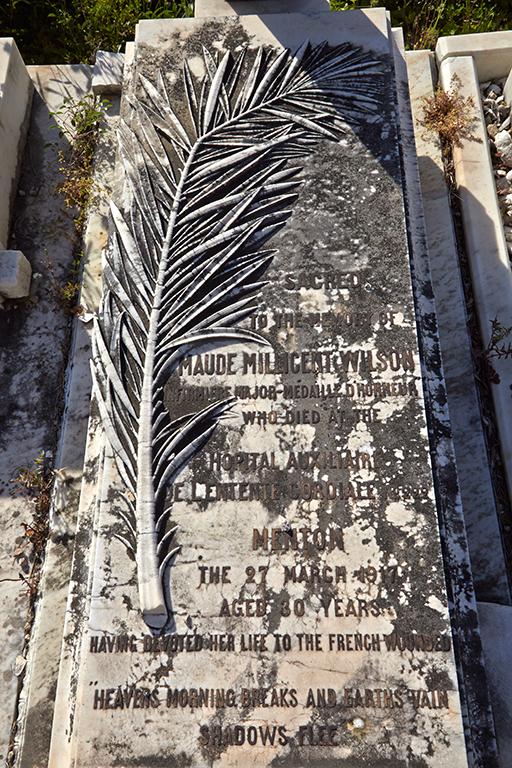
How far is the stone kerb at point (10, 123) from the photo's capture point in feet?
12.2

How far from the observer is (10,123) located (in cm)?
382

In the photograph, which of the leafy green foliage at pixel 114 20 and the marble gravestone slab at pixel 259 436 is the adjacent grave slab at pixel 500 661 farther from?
the leafy green foliage at pixel 114 20

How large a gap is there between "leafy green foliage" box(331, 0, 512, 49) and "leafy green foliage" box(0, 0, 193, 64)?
5.50ft

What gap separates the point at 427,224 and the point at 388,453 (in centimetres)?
206

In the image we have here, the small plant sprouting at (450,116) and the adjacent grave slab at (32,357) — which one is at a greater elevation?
the small plant sprouting at (450,116)

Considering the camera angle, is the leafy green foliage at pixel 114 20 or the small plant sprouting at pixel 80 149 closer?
the small plant sprouting at pixel 80 149

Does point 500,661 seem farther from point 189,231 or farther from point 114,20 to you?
point 114,20

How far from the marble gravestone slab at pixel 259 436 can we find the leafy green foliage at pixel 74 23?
141 cm

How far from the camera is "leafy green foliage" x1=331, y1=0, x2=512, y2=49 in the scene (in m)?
4.59

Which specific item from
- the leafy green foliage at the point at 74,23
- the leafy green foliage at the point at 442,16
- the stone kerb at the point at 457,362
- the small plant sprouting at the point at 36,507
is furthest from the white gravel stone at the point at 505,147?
the small plant sprouting at the point at 36,507

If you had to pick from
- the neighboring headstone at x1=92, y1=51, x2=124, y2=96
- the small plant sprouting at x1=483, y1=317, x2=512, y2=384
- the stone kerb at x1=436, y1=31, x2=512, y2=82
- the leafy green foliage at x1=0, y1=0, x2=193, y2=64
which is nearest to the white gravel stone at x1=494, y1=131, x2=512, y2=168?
the stone kerb at x1=436, y1=31, x2=512, y2=82

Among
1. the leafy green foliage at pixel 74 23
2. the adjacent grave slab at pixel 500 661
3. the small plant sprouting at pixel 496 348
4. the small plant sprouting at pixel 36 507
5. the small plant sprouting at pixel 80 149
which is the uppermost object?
the leafy green foliage at pixel 74 23

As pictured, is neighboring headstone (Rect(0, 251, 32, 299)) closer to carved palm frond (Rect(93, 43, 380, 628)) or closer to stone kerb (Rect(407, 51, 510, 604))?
carved palm frond (Rect(93, 43, 380, 628))

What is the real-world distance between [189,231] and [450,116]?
7.94 feet
